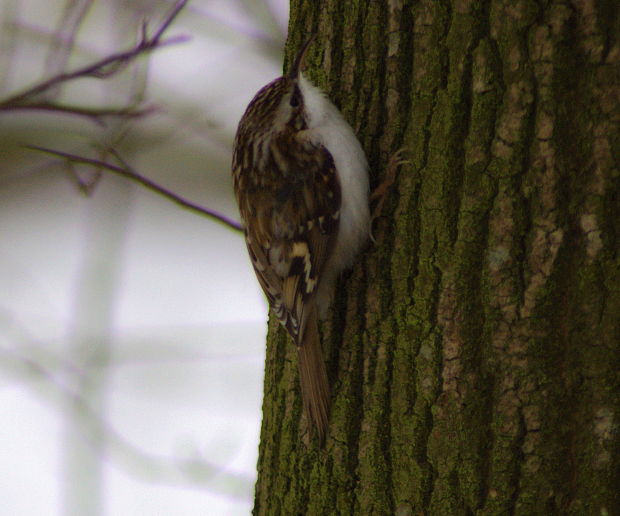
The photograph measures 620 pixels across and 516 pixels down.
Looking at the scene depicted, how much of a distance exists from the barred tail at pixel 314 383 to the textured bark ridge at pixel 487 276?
0.03 m

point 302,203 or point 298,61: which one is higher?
point 298,61

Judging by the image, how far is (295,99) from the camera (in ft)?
6.28

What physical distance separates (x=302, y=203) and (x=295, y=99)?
0.94ft

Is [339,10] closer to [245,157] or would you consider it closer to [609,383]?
[245,157]

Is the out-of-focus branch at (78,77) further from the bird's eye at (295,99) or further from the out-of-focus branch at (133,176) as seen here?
the bird's eye at (295,99)

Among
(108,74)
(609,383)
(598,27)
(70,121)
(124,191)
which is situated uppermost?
(70,121)

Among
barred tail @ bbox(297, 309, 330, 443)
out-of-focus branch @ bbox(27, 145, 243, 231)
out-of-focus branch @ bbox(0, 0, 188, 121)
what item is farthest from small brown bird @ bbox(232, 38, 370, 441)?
out-of-focus branch @ bbox(0, 0, 188, 121)

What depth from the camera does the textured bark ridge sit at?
1.27 metres

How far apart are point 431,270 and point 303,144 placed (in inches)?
26.0

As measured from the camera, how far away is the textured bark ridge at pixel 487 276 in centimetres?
127

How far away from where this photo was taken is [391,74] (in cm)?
154

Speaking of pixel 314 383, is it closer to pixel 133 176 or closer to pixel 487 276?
pixel 487 276

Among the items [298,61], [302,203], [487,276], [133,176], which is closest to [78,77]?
[133,176]

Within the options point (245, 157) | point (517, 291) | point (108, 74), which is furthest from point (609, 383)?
point (108, 74)
